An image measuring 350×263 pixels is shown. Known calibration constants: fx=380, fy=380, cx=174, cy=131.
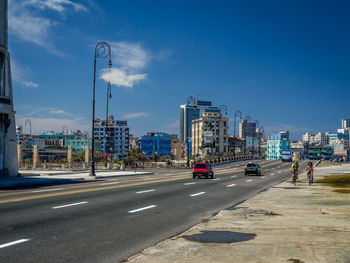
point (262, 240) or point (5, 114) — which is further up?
point (5, 114)

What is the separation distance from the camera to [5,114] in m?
31.6

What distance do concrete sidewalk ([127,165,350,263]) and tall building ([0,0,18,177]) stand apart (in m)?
24.7

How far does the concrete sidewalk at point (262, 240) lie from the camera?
6529 millimetres

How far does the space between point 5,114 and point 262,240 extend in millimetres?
28774

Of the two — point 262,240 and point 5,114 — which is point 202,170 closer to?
point 5,114

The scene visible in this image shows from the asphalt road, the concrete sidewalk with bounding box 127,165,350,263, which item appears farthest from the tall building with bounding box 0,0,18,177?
the concrete sidewalk with bounding box 127,165,350,263

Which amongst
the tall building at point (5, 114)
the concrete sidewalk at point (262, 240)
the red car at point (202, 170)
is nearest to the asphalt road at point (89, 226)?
the concrete sidewalk at point (262, 240)

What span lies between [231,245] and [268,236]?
1.29 m

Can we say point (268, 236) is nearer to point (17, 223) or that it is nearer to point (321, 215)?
point (321, 215)

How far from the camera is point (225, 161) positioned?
102 metres

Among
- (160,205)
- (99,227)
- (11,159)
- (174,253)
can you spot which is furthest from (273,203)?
(11,159)

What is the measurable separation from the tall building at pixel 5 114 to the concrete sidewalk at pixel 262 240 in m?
24.7

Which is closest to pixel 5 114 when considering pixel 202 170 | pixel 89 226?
pixel 202 170

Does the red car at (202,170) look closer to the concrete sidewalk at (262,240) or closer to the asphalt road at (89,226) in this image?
the asphalt road at (89,226)
